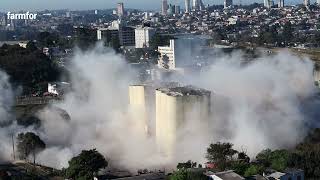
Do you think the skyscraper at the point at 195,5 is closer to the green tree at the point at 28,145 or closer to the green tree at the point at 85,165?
the green tree at the point at 28,145

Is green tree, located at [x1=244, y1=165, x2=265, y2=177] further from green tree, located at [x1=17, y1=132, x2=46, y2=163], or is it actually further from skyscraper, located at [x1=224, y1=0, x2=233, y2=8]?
skyscraper, located at [x1=224, y1=0, x2=233, y2=8]

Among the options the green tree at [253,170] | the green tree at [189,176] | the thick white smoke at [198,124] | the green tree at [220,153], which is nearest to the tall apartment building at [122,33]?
the thick white smoke at [198,124]

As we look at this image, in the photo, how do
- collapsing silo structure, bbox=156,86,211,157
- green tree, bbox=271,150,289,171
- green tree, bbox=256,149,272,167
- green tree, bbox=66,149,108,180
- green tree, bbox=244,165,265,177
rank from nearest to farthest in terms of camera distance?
green tree, bbox=244,165,265,177 < green tree, bbox=271,150,289,171 < green tree, bbox=66,149,108,180 < green tree, bbox=256,149,272,167 < collapsing silo structure, bbox=156,86,211,157

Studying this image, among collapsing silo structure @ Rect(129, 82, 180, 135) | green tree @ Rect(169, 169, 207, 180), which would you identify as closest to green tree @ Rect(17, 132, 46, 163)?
collapsing silo structure @ Rect(129, 82, 180, 135)

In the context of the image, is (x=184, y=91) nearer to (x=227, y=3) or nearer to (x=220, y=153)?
(x=220, y=153)

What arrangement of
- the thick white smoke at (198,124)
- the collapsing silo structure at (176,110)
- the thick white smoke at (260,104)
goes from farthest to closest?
the thick white smoke at (260,104) < the thick white smoke at (198,124) < the collapsing silo structure at (176,110)

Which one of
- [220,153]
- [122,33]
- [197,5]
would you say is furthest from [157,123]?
[197,5]
